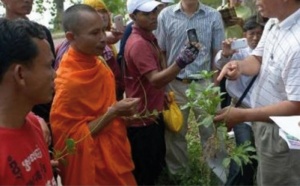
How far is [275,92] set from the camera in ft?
8.44

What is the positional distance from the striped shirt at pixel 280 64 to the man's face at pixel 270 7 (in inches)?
2.5

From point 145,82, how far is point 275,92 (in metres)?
1.17

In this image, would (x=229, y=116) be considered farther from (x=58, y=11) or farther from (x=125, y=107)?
(x=58, y=11)

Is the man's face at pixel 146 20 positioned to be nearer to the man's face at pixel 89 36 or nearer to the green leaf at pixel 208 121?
the man's face at pixel 89 36

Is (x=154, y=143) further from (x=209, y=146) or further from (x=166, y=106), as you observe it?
(x=209, y=146)

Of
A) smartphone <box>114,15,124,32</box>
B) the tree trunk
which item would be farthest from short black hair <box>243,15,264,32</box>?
the tree trunk

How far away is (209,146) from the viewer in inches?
106

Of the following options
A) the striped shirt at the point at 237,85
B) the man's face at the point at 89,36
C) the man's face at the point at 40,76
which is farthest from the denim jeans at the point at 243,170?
the man's face at the point at 40,76

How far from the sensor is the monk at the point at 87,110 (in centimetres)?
275

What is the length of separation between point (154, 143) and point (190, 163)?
639 millimetres

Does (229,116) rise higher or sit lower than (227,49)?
lower

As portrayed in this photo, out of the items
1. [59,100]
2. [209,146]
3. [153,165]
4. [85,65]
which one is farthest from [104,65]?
[153,165]

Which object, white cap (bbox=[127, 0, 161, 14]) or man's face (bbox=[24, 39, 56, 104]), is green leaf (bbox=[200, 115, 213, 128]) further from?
white cap (bbox=[127, 0, 161, 14])

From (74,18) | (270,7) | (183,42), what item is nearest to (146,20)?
(183,42)
